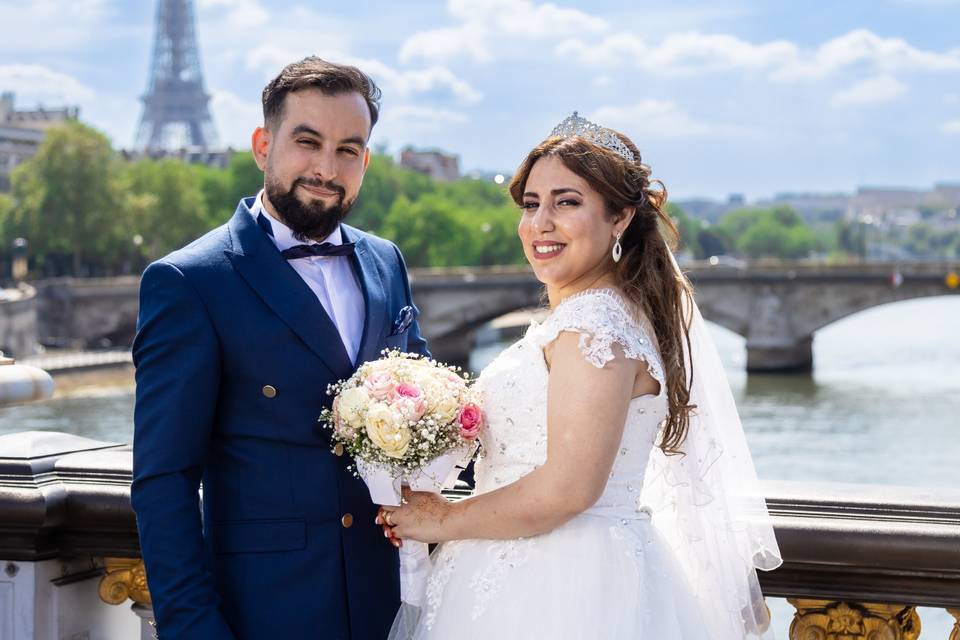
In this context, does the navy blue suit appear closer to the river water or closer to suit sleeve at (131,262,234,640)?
suit sleeve at (131,262,234,640)

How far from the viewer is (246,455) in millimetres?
2186

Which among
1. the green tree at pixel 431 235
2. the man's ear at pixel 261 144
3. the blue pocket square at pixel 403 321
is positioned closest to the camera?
the man's ear at pixel 261 144

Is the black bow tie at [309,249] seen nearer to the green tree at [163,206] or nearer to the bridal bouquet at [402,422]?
the bridal bouquet at [402,422]

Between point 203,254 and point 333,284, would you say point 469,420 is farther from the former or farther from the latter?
point 203,254

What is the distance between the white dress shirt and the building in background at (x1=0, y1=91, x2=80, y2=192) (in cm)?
6233

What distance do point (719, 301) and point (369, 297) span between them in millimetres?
34316

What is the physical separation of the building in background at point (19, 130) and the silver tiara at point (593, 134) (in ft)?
205

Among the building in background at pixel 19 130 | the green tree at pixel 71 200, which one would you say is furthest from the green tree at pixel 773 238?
the green tree at pixel 71 200

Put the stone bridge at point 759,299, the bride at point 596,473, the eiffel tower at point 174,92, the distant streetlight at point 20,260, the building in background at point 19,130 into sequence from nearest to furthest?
1. the bride at point 596,473
2. the stone bridge at point 759,299
3. the distant streetlight at point 20,260
4. the building in background at point 19,130
5. the eiffel tower at point 174,92

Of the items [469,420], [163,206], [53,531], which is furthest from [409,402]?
[163,206]

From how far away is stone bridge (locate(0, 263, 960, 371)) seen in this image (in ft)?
115

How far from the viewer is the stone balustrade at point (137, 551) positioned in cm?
224

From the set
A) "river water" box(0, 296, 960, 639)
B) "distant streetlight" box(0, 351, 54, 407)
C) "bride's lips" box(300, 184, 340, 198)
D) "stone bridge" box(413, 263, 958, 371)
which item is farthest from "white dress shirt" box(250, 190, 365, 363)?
"stone bridge" box(413, 263, 958, 371)

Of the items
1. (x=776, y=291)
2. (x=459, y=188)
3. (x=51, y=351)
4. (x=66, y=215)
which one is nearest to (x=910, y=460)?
(x=776, y=291)
